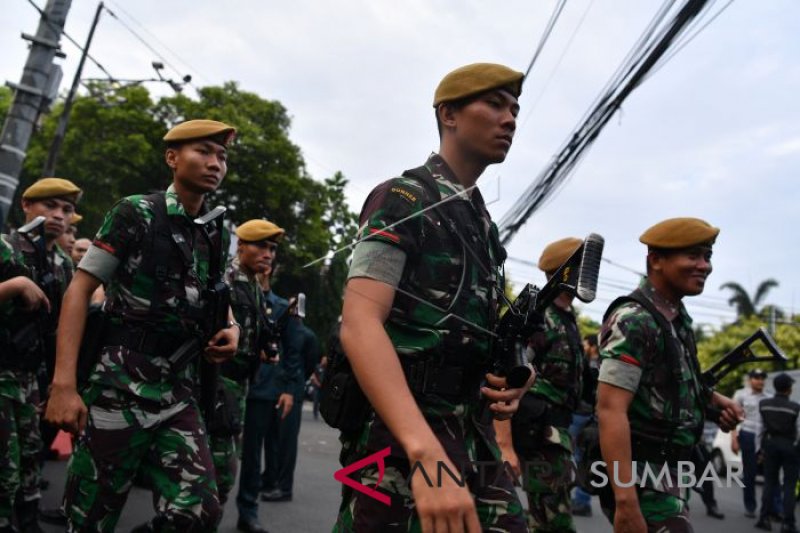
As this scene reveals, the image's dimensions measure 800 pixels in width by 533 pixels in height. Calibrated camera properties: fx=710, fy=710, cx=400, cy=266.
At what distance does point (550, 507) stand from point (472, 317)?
8.34 feet

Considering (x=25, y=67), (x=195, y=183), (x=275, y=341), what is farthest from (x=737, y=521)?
(x=25, y=67)

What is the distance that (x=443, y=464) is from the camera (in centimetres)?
138

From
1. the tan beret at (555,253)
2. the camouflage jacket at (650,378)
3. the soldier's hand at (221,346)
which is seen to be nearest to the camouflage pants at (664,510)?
the camouflage jacket at (650,378)

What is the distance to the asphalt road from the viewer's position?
212 inches

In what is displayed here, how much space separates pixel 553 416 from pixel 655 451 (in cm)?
139

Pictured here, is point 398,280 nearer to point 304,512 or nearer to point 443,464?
point 443,464

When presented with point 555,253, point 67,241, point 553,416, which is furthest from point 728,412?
point 67,241

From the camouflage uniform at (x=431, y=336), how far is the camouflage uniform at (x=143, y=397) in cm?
106

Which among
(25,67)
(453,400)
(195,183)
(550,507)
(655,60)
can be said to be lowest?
(550,507)

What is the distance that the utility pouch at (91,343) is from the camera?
2.82 metres

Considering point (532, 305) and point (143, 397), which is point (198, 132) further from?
point (532, 305)

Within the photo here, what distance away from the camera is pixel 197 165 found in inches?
124

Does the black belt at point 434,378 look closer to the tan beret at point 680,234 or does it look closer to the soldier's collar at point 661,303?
the soldier's collar at point 661,303

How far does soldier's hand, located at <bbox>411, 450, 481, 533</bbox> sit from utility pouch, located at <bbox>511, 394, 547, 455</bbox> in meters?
2.93
